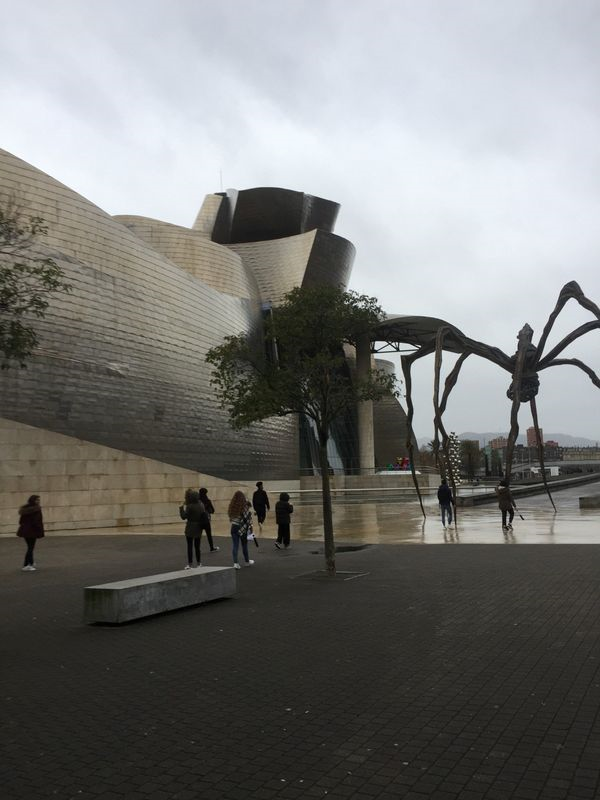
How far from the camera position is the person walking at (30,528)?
12.0 m

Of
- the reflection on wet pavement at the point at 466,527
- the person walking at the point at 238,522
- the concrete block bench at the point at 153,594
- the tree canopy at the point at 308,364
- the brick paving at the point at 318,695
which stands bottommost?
the reflection on wet pavement at the point at 466,527

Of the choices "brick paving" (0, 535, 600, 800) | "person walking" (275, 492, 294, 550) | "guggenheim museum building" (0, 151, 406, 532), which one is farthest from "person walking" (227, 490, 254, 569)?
"guggenheim museum building" (0, 151, 406, 532)

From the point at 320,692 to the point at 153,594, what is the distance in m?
3.78

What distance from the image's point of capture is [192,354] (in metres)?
36.2

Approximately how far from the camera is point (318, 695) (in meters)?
4.89

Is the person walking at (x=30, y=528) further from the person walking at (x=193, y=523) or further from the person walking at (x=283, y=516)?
the person walking at (x=283, y=516)

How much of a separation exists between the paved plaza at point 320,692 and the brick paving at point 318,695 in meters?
0.02

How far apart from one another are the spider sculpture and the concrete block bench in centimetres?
922

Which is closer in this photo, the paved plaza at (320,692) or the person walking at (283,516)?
the paved plaza at (320,692)

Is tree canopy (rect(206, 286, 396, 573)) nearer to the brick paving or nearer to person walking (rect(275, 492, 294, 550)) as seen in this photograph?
person walking (rect(275, 492, 294, 550))

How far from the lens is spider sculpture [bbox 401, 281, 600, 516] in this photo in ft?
57.3

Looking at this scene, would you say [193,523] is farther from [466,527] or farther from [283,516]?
[466,527]

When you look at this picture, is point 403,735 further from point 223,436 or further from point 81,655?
point 223,436

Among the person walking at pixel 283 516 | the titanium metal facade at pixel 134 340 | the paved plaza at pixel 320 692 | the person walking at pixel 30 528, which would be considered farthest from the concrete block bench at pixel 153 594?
the titanium metal facade at pixel 134 340
